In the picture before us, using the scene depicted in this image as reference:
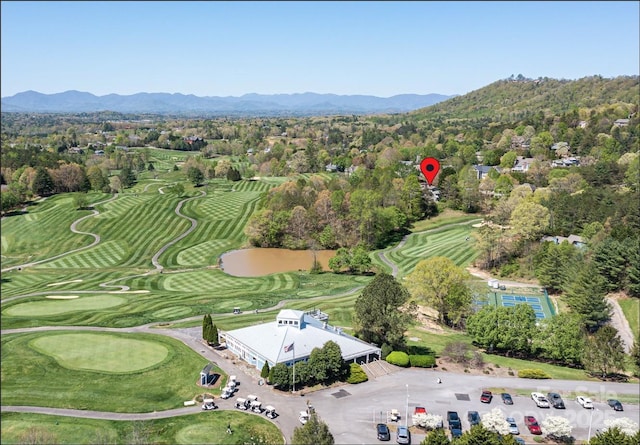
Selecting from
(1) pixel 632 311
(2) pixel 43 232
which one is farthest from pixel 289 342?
(2) pixel 43 232

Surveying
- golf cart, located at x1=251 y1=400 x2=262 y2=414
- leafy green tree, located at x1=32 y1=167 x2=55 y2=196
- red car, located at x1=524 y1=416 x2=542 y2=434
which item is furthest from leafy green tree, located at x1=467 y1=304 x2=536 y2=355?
Result: leafy green tree, located at x1=32 y1=167 x2=55 y2=196

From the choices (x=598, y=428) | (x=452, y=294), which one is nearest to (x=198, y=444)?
(x=598, y=428)

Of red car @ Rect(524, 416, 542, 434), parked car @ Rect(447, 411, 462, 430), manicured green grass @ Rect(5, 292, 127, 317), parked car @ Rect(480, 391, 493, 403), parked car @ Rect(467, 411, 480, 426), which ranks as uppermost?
parked car @ Rect(447, 411, 462, 430)

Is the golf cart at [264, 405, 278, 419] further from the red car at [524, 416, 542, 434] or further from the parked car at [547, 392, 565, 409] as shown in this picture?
the parked car at [547, 392, 565, 409]

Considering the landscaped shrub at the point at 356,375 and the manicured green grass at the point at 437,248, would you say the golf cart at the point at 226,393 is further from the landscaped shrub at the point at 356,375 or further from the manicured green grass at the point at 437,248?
the manicured green grass at the point at 437,248

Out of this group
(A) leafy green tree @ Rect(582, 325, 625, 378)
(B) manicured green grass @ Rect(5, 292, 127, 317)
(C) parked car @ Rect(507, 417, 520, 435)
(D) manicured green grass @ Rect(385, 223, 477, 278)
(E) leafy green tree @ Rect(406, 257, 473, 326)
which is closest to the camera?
(C) parked car @ Rect(507, 417, 520, 435)

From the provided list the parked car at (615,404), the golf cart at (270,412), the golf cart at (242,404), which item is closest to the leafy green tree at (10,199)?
the golf cart at (242,404)
